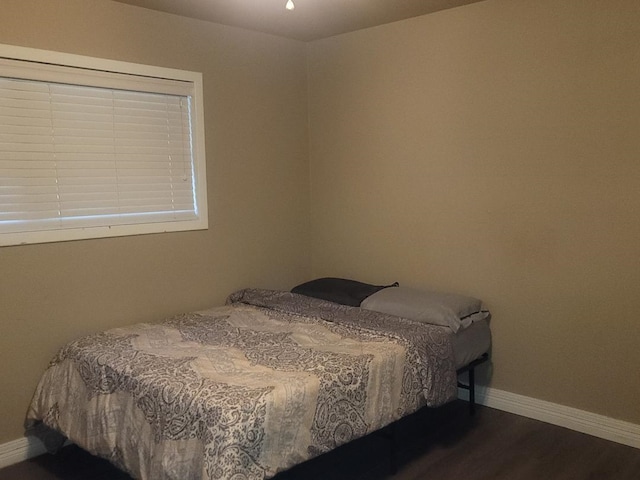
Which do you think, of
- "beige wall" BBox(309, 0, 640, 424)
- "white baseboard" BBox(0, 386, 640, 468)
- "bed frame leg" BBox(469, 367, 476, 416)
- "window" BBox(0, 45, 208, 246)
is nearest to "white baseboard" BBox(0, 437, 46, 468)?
"white baseboard" BBox(0, 386, 640, 468)

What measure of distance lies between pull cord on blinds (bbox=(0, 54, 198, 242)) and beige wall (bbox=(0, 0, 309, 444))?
0.13 m

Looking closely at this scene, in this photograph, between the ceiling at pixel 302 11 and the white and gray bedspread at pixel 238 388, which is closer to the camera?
the white and gray bedspread at pixel 238 388

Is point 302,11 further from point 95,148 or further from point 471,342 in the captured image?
point 471,342

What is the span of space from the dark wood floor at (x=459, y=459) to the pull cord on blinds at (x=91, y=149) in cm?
120

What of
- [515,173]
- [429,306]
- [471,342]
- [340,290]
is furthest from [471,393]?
[515,173]

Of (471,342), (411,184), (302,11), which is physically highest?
(302,11)

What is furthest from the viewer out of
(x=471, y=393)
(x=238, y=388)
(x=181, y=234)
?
(x=181, y=234)

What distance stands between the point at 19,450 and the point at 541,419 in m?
2.78

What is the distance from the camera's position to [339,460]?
9.28 feet

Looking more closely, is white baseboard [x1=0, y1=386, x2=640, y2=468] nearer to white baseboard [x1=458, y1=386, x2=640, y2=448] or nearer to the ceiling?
white baseboard [x1=458, y1=386, x2=640, y2=448]

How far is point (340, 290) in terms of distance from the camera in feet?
11.7

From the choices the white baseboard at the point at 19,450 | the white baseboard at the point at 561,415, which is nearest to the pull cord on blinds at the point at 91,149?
the white baseboard at the point at 19,450

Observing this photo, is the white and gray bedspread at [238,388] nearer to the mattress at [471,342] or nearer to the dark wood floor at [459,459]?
the mattress at [471,342]

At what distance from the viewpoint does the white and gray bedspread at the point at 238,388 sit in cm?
205
